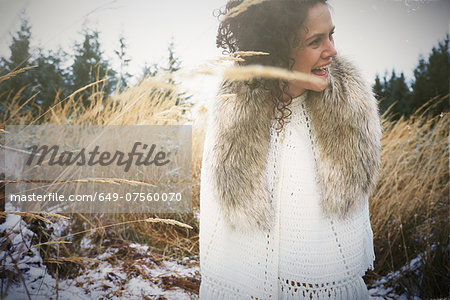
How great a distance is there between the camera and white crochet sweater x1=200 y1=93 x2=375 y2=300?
0.65m

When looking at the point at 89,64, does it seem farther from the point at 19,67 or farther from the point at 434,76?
the point at 434,76

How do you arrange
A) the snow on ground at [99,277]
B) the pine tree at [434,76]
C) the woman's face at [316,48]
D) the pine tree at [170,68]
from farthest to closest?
the pine tree at [434,76] → the pine tree at [170,68] → the snow on ground at [99,277] → the woman's face at [316,48]

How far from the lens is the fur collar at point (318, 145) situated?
0.65 m

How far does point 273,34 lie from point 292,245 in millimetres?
599

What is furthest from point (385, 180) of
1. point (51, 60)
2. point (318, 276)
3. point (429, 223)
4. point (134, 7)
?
point (51, 60)

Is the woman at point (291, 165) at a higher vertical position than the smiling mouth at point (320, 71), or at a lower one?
lower

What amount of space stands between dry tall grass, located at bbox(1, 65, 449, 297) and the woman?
333 mm

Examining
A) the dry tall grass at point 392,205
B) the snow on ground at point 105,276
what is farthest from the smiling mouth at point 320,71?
the snow on ground at point 105,276

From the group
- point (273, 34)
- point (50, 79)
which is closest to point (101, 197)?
point (50, 79)

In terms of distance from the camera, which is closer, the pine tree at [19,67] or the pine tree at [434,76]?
the pine tree at [19,67]

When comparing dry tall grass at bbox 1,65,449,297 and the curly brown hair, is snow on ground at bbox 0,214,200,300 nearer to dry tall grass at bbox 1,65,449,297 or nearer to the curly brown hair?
dry tall grass at bbox 1,65,449,297

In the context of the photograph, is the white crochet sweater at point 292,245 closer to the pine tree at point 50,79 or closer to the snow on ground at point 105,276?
the snow on ground at point 105,276

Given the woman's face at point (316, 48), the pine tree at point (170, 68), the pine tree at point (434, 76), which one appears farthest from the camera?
the pine tree at point (434, 76)

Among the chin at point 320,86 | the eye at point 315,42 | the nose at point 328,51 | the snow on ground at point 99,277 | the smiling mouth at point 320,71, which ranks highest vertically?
the eye at point 315,42
